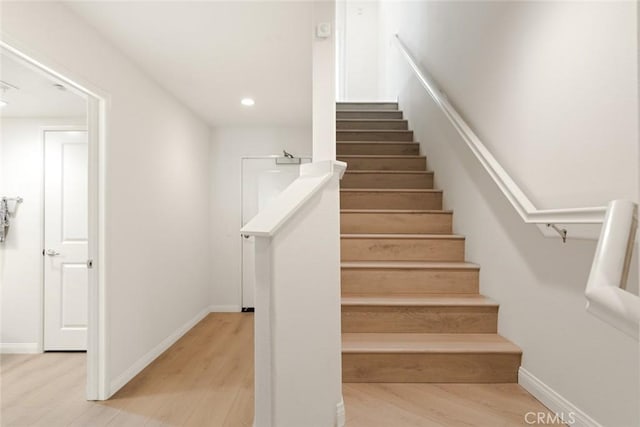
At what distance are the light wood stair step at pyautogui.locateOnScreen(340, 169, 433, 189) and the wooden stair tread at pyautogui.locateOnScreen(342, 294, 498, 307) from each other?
1.25m

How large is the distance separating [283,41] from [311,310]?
1.79 metres

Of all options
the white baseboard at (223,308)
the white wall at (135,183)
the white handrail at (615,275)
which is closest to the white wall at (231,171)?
the white baseboard at (223,308)

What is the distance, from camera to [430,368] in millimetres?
1758

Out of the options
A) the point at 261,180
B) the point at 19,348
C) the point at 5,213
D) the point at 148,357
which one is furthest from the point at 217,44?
the point at 19,348

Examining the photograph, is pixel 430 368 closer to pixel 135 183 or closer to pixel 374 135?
pixel 135 183

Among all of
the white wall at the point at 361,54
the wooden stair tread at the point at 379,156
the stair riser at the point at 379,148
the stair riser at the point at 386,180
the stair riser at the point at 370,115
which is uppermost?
the white wall at the point at 361,54

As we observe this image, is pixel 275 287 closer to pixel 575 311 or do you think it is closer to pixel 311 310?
pixel 311 310

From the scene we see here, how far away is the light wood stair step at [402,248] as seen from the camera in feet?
8.04

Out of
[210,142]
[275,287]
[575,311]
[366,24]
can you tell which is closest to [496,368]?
[575,311]

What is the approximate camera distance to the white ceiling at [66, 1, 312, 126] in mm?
1959

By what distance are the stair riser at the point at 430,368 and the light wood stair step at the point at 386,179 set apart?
5.59 feet

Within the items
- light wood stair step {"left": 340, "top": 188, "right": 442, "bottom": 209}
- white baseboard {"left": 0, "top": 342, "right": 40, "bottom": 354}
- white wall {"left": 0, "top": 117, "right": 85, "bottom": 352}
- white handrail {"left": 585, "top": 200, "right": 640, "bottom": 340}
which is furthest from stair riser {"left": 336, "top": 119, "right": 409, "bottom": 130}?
white baseboard {"left": 0, "top": 342, "right": 40, "bottom": 354}

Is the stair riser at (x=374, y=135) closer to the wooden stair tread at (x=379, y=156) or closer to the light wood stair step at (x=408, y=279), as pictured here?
the wooden stair tread at (x=379, y=156)

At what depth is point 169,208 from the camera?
10.9ft
